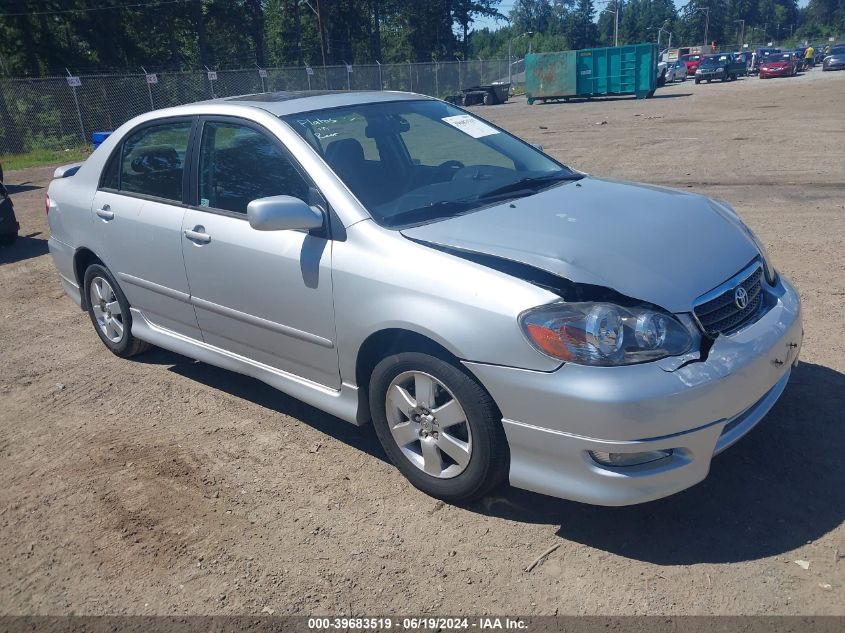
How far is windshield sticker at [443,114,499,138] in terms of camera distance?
4.51 m

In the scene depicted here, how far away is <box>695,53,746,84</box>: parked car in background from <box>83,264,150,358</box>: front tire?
4890 cm

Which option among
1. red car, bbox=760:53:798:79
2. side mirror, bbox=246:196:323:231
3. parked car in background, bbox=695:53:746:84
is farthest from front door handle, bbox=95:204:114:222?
red car, bbox=760:53:798:79

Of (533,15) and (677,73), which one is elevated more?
(533,15)

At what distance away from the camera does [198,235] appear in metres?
4.10

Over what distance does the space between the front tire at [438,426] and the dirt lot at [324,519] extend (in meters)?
0.16

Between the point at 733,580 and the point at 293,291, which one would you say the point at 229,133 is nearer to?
the point at 293,291

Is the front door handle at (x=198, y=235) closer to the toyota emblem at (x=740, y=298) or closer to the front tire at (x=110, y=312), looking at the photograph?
the front tire at (x=110, y=312)

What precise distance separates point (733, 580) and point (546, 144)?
15.4 metres

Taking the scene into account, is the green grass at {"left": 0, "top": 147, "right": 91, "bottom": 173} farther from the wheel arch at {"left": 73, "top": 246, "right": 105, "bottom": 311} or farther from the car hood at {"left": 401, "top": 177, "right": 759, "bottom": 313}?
the car hood at {"left": 401, "top": 177, "right": 759, "bottom": 313}

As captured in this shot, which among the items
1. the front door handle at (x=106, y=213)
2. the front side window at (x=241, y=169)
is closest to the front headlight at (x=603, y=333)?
the front side window at (x=241, y=169)

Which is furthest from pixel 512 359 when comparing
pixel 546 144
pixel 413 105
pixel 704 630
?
pixel 546 144

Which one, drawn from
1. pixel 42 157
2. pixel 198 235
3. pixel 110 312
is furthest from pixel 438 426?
pixel 42 157

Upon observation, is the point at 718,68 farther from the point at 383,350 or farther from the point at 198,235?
the point at 383,350

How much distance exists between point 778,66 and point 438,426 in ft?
170
